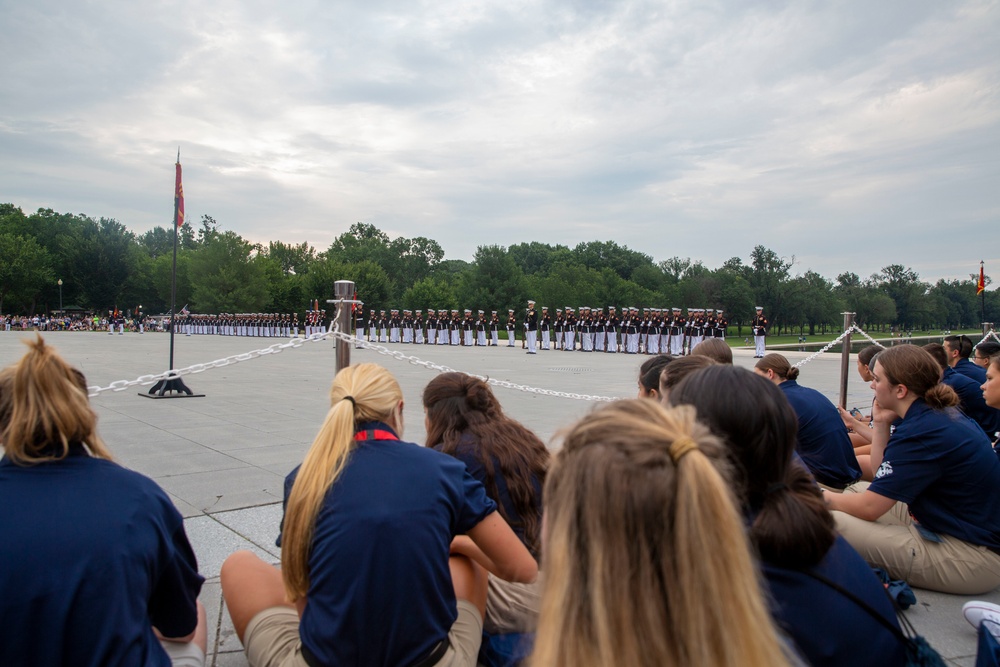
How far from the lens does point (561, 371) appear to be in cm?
1955

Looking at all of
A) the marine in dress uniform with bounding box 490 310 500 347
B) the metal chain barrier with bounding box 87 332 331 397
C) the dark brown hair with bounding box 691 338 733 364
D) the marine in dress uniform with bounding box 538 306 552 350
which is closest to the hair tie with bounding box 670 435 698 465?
the dark brown hair with bounding box 691 338 733 364

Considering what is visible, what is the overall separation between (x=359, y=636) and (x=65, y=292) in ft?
322

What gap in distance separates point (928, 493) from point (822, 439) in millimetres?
1041

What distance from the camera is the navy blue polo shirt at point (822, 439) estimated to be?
16.7ft

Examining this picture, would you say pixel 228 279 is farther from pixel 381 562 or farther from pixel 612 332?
pixel 381 562

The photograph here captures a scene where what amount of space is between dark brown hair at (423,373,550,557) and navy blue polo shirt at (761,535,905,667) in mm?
1712

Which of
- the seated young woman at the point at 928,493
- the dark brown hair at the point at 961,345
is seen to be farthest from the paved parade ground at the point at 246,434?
the dark brown hair at the point at 961,345

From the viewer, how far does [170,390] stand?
1300 centimetres

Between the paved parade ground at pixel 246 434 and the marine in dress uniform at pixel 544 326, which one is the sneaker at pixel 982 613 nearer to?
the paved parade ground at pixel 246 434

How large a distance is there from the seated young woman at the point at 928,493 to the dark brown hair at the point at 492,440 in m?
2.02

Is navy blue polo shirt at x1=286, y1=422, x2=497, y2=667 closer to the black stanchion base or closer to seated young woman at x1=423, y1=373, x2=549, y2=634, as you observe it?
seated young woman at x1=423, y1=373, x2=549, y2=634

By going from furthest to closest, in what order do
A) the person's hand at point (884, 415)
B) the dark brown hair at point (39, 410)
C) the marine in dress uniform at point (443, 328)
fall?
the marine in dress uniform at point (443, 328), the person's hand at point (884, 415), the dark brown hair at point (39, 410)

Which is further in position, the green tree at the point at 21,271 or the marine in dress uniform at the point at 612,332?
the green tree at the point at 21,271

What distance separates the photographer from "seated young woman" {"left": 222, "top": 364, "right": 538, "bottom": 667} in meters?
2.40
